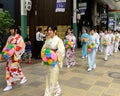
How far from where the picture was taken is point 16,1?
12.5 meters

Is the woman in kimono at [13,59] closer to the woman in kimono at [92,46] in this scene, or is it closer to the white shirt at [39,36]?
the woman in kimono at [92,46]

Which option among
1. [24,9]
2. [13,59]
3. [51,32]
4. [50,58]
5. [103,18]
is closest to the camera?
[50,58]

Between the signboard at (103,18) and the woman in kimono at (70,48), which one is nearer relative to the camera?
the woman in kimono at (70,48)

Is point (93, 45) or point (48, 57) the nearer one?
point (48, 57)

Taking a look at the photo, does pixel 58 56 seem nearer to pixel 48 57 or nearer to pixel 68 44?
pixel 48 57

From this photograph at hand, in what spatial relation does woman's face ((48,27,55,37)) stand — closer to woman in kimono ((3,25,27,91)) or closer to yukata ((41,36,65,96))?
yukata ((41,36,65,96))

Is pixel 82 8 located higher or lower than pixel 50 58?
higher

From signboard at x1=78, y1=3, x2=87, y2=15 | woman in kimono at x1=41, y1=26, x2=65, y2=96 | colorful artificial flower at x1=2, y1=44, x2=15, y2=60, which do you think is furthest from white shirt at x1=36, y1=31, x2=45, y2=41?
signboard at x1=78, y1=3, x2=87, y2=15

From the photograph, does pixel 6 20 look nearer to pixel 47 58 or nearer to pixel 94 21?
pixel 47 58

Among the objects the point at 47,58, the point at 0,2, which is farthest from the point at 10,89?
the point at 0,2

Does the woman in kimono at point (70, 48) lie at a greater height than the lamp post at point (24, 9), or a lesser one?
lesser

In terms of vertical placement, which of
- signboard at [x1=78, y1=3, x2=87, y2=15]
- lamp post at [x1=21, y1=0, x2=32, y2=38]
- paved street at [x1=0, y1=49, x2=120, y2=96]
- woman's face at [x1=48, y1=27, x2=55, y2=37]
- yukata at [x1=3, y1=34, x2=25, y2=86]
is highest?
signboard at [x1=78, y1=3, x2=87, y2=15]

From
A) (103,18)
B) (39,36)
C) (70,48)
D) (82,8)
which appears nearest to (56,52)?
(70,48)

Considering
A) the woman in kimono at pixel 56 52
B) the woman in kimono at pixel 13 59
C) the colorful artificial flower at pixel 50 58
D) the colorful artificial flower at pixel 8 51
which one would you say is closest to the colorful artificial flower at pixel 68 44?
the woman in kimono at pixel 13 59
